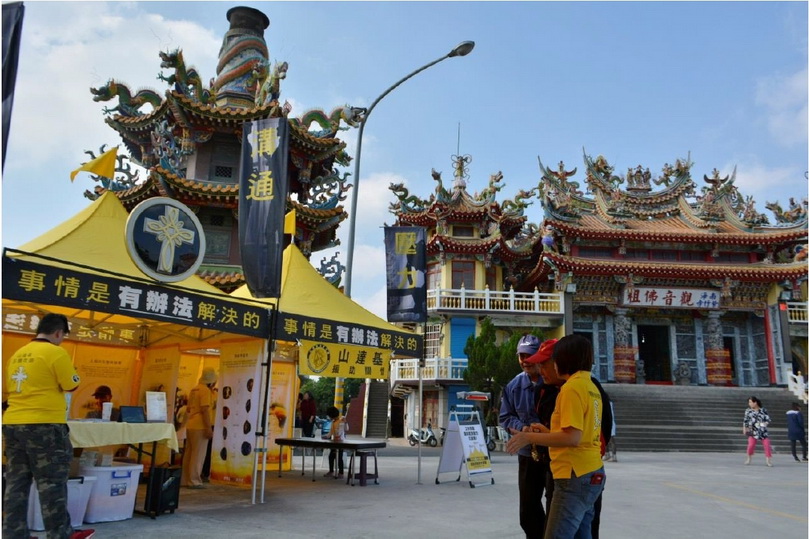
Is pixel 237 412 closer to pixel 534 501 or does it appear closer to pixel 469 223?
pixel 534 501

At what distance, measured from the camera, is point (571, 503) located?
352 centimetres

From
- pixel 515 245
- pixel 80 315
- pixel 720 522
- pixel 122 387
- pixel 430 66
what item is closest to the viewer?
pixel 720 522

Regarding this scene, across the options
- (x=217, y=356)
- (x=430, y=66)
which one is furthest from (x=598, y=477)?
(x=430, y=66)

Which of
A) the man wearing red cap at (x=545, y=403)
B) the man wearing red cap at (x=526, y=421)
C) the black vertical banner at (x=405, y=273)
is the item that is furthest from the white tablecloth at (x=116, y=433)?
the black vertical banner at (x=405, y=273)

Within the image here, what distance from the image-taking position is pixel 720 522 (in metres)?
7.39

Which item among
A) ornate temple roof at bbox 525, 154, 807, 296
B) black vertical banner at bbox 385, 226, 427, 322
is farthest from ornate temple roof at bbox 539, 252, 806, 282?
black vertical banner at bbox 385, 226, 427, 322

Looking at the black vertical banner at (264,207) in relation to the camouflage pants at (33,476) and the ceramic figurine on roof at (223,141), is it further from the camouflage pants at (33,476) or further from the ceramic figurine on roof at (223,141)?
the ceramic figurine on roof at (223,141)

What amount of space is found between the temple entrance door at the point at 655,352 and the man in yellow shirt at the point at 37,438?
30020 millimetres

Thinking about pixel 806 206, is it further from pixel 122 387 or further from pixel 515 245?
pixel 122 387

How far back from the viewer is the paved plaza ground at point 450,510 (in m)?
6.44

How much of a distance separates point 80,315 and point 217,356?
10.8 ft

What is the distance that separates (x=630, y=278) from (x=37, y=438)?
2747 cm

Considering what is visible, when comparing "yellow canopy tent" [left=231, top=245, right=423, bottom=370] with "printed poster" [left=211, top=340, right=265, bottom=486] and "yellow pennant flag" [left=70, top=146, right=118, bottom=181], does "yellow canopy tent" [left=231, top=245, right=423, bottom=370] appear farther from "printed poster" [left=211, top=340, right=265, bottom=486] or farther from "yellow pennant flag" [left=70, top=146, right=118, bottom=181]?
"yellow pennant flag" [left=70, top=146, right=118, bottom=181]

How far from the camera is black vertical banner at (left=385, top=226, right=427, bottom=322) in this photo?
11273 millimetres
